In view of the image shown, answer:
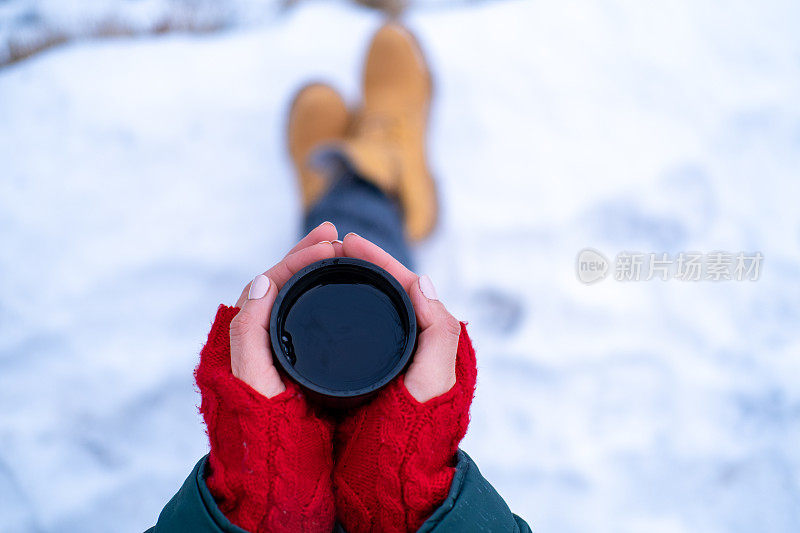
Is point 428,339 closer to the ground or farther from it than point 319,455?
farther from it

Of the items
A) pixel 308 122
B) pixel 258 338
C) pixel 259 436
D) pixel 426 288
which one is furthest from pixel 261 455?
pixel 308 122

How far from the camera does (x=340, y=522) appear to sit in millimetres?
659

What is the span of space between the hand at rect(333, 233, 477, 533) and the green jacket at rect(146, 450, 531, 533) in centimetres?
3

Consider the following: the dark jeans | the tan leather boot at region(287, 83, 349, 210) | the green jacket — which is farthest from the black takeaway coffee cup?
the tan leather boot at region(287, 83, 349, 210)

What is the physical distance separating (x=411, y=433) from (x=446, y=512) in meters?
0.09

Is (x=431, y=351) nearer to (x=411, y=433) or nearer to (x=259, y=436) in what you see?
(x=411, y=433)

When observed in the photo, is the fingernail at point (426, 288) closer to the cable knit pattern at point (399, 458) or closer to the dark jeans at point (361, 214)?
the cable knit pattern at point (399, 458)

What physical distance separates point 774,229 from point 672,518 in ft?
2.32

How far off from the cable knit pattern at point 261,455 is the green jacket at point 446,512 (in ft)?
0.09

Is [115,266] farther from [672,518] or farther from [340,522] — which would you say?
[672,518]

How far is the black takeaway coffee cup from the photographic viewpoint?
0.60 m

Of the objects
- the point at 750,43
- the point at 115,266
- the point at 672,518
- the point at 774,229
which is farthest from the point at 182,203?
the point at 750,43

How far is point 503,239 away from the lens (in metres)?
1.24

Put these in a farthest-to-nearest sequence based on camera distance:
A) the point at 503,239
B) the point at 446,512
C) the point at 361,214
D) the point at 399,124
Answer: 1. the point at 399,124
2. the point at 503,239
3. the point at 361,214
4. the point at 446,512
